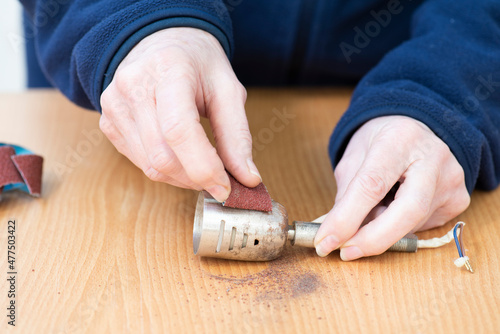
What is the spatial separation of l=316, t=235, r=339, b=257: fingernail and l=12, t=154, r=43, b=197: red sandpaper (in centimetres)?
50

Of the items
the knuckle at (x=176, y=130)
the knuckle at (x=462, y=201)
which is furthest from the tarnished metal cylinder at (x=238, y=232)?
the knuckle at (x=462, y=201)

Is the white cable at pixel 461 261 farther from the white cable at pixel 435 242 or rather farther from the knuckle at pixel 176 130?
the knuckle at pixel 176 130

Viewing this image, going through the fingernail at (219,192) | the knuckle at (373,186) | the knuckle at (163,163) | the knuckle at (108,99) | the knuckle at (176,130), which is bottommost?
the knuckle at (373,186)

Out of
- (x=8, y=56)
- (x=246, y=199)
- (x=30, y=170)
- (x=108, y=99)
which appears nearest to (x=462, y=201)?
(x=246, y=199)

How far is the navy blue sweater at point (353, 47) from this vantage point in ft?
2.74

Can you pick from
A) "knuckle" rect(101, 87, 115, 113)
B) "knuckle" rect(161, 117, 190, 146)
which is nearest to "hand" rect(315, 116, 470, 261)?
"knuckle" rect(161, 117, 190, 146)

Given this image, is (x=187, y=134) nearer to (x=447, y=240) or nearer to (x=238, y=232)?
(x=238, y=232)

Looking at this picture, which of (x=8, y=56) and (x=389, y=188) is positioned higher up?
(x=389, y=188)

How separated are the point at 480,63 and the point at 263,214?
54 cm

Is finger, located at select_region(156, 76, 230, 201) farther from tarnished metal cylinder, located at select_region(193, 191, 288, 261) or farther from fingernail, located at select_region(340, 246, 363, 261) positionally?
fingernail, located at select_region(340, 246, 363, 261)

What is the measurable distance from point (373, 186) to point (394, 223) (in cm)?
6

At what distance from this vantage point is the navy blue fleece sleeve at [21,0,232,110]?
2.65 ft

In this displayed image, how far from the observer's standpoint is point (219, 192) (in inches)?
27.4

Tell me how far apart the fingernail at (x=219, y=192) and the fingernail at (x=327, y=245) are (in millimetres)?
160
